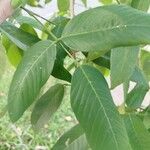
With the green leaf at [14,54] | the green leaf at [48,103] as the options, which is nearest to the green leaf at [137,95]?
the green leaf at [48,103]

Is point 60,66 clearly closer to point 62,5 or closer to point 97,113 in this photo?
point 97,113

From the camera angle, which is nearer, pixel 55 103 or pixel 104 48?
pixel 104 48

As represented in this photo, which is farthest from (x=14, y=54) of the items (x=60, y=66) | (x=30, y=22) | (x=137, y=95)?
(x=137, y=95)

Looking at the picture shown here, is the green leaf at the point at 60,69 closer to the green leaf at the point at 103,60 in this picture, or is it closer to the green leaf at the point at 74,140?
the green leaf at the point at 103,60

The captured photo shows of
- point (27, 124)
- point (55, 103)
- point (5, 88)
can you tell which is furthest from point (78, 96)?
point (5, 88)

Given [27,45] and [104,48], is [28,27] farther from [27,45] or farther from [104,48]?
[104,48]

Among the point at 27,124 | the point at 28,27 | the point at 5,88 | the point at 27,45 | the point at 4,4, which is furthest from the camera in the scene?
the point at 5,88

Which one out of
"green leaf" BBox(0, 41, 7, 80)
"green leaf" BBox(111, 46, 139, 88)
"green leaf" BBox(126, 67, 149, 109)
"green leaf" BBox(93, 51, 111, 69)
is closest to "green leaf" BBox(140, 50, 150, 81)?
"green leaf" BBox(126, 67, 149, 109)
